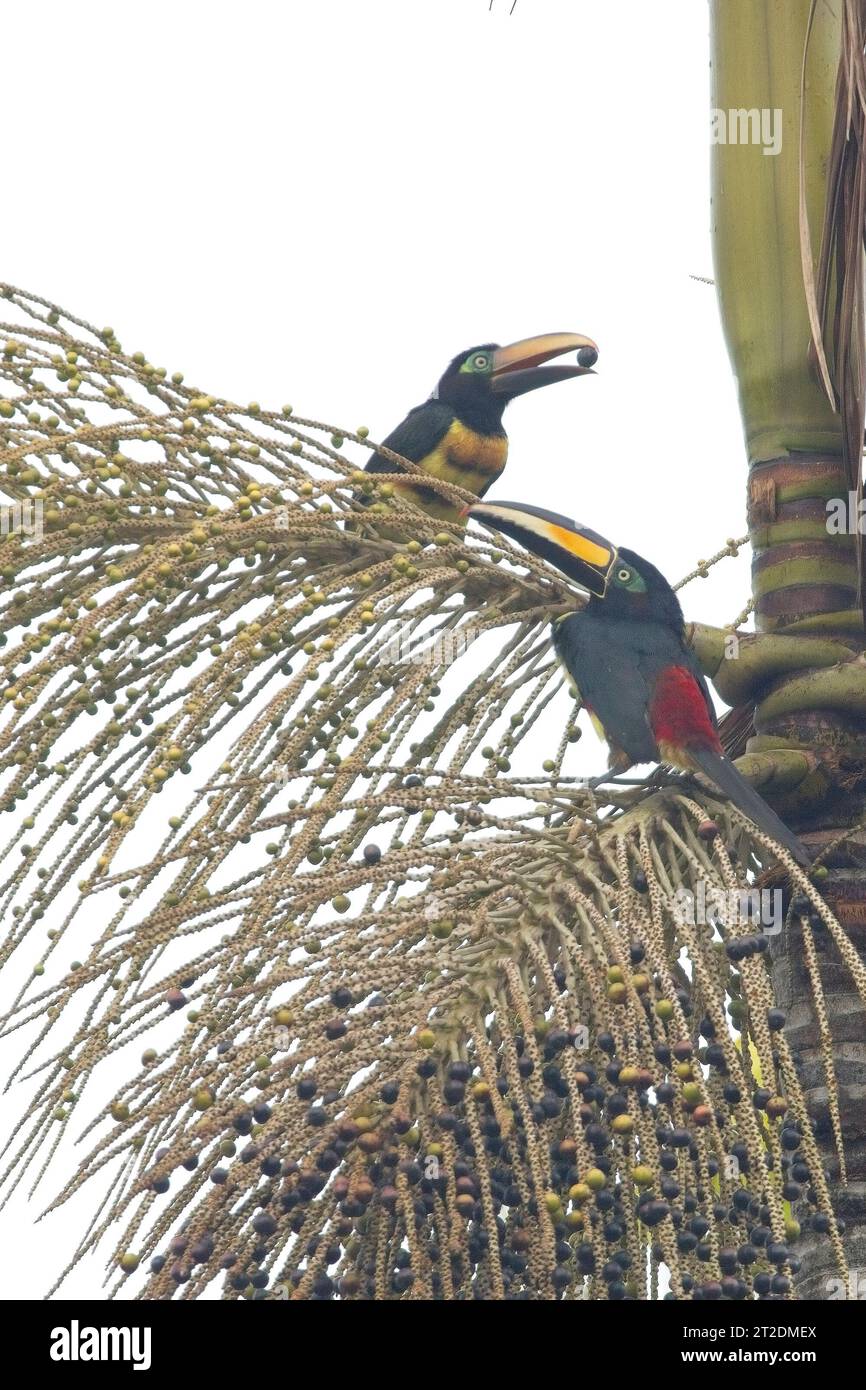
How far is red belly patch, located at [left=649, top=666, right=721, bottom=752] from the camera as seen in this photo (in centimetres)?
358

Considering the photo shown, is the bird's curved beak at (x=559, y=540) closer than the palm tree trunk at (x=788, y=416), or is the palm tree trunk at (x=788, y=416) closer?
the palm tree trunk at (x=788, y=416)

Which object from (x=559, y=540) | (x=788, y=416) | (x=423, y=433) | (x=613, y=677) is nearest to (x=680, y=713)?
(x=613, y=677)

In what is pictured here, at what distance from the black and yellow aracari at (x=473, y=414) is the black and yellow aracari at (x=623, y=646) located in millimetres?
1501

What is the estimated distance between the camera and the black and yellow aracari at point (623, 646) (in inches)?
144

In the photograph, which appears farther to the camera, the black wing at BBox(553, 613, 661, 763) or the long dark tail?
the black wing at BBox(553, 613, 661, 763)

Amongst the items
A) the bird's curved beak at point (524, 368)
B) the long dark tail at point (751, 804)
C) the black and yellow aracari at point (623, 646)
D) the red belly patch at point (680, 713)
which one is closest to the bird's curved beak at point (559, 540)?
the black and yellow aracari at point (623, 646)

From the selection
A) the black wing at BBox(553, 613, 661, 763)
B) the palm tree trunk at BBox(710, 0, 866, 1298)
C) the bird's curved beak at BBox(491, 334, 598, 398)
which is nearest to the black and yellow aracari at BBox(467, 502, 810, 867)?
the black wing at BBox(553, 613, 661, 763)

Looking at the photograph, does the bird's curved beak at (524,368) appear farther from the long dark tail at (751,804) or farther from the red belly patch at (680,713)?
the long dark tail at (751,804)

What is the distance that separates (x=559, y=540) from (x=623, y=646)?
247 mm

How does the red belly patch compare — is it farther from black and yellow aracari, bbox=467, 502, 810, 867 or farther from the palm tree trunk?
the palm tree trunk

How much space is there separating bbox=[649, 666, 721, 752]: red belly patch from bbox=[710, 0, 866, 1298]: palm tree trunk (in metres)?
0.11

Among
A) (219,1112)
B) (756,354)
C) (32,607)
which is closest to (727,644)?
(756,354)

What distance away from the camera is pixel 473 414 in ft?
17.9
